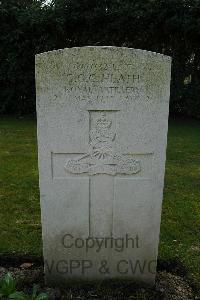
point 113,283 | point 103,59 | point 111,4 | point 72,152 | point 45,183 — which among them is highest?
point 111,4

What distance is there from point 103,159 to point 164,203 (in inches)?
93.0

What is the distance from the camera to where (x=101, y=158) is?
9.56 ft

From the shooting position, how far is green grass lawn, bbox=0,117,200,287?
3.92 m

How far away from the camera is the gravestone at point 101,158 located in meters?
2.77

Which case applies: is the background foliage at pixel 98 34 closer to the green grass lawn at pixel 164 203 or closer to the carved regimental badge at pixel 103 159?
the green grass lawn at pixel 164 203

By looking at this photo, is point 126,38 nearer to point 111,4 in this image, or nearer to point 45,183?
point 111,4

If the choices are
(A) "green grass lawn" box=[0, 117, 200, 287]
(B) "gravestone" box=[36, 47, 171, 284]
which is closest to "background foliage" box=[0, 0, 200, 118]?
(A) "green grass lawn" box=[0, 117, 200, 287]

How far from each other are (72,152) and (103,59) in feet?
2.18

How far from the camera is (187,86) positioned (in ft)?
32.7

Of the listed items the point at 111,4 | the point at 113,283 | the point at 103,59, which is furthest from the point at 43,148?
the point at 111,4

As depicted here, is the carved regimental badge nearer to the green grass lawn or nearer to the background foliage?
the green grass lawn

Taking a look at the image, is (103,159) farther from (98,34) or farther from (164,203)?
(98,34)

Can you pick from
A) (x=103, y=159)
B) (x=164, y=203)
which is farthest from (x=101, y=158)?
(x=164, y=203)

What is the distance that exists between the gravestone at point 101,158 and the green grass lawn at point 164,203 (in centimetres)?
70
